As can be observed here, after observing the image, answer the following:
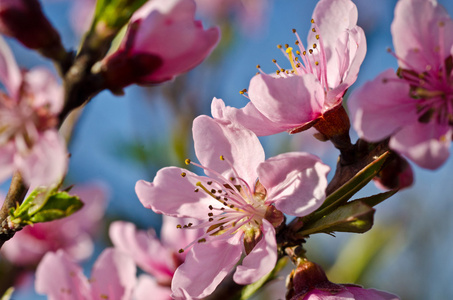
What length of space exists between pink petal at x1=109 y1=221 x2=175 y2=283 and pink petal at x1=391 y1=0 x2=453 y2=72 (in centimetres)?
76

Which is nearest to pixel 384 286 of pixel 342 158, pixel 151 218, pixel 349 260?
pixel 349 260

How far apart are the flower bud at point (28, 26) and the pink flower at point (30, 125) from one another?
0.24 feet

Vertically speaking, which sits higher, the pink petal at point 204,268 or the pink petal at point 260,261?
the pink petal at point 260,261

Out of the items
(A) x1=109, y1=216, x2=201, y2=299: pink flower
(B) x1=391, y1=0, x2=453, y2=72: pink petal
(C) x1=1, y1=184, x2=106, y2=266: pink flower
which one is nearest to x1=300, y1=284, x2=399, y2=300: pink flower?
(B) x1=391, y1=0, x2=453, y2=72: pink petal

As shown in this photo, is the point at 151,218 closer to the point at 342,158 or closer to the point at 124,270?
the point at 124,270

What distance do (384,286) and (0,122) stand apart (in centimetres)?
201

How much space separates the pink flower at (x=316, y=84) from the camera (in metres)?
0.81

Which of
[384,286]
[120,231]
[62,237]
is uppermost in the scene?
[120,231]

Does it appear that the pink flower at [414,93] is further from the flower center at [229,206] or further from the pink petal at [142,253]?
the pink petal at [142,253]

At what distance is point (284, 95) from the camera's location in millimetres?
811

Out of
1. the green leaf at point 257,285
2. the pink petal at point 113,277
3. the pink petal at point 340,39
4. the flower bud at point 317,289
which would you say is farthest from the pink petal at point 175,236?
the pink petal at point 340,39

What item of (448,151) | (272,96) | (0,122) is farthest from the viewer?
(0,122)

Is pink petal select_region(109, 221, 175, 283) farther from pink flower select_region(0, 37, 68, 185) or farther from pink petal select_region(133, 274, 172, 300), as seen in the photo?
pink flower select_region(0, 37, 68, 185)

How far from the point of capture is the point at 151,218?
90.4 inches
